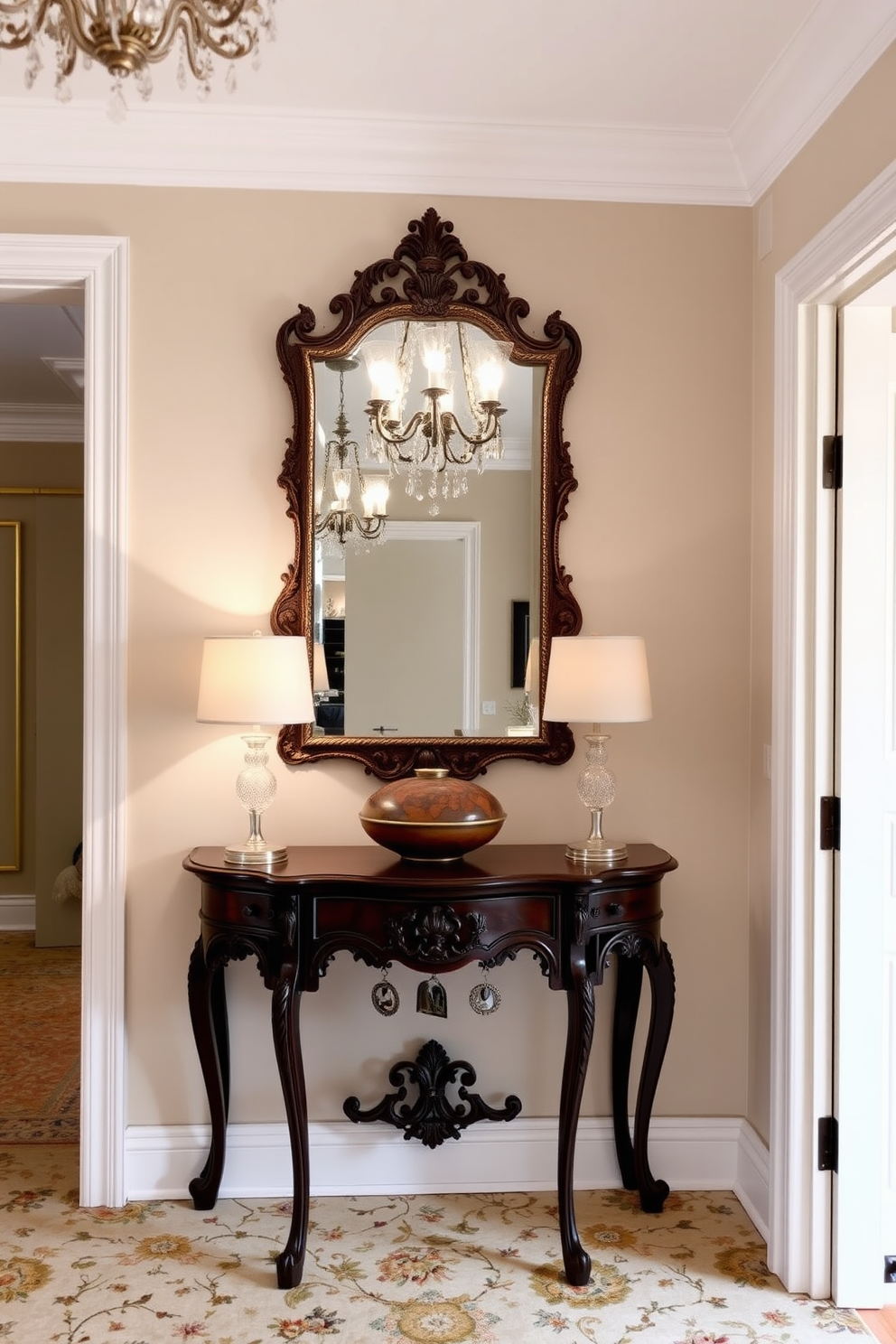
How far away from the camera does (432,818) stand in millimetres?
2592

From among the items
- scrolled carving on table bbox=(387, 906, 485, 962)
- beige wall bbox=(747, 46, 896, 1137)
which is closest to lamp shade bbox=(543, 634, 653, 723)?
beige wall bbox=(747, 46, 896, 1137)

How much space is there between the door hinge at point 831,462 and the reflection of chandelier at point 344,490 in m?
1.15

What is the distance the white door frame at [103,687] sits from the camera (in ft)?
9.40

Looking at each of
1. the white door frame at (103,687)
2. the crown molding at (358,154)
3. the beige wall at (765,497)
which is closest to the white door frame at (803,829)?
the beige wall at (765,497)

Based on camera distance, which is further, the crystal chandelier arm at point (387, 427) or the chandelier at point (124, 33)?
the crystal chandelier arm at point (387, 427)

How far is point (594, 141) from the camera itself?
292 centimetres

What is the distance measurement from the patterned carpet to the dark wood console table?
3.95 feet

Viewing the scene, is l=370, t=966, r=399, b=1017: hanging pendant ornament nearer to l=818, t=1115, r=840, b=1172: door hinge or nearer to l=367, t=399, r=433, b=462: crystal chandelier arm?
l=818, t=1115, r=840, b=1172: door hinge

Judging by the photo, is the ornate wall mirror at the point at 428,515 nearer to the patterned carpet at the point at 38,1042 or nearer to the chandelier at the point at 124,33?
the chandelier at the point at 124,33

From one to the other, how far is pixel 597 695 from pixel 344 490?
92 cm

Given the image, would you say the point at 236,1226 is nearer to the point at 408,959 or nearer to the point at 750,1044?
the point at 408,959

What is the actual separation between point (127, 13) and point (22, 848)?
5.27m

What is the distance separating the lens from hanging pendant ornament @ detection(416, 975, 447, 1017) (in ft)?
9.25

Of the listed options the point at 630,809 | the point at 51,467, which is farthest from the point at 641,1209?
the point at 51,467
